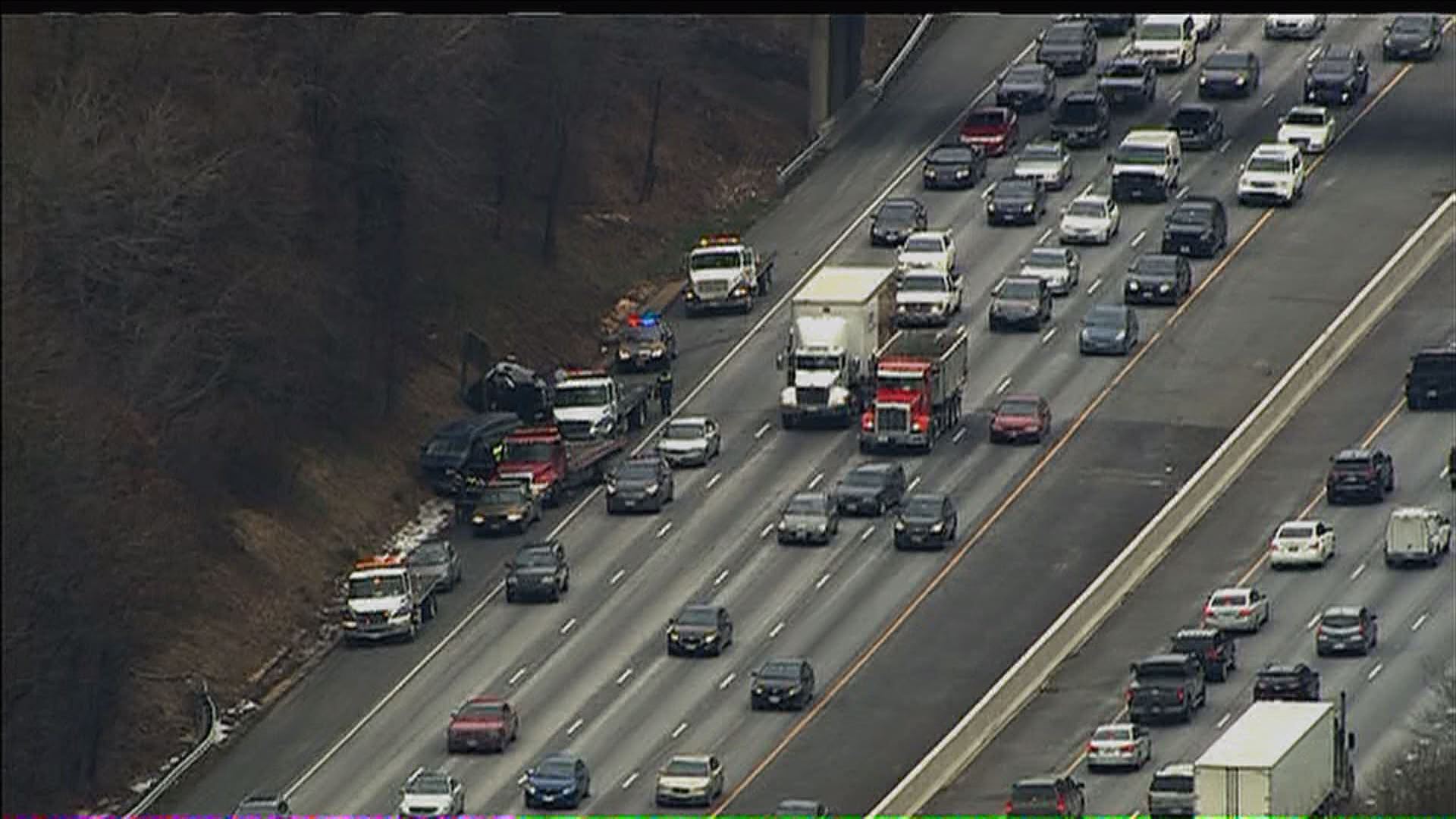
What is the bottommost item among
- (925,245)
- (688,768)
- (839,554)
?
(688,768)

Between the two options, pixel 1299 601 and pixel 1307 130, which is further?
pixel 1307 130

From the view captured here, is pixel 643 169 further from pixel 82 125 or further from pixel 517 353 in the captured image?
pixel 82 125

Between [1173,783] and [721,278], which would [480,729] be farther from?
[721,278]

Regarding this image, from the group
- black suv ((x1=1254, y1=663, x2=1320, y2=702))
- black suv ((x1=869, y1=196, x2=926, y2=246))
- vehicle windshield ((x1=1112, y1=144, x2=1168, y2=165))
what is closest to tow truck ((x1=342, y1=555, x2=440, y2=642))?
black suv ((x1=1254, y1=663, x2=1320, y2=702))

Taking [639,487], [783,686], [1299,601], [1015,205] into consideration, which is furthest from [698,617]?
[1015,205]

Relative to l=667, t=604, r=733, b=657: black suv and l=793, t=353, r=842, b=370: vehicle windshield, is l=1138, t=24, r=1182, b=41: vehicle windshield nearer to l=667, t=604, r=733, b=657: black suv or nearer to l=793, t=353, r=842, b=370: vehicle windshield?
l=793, t=353, r=842, b=370: vehicle windshield

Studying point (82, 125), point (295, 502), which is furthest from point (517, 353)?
point (82, 125)
